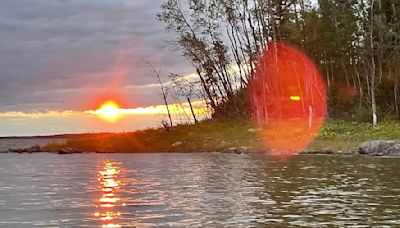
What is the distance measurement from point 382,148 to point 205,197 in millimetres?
27775

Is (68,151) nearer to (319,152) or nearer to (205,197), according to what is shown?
(319,152)

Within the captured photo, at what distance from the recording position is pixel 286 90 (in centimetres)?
7406

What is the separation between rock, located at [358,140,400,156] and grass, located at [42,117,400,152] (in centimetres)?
300

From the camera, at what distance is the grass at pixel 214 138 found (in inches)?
2120

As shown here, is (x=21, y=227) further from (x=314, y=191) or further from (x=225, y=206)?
(x=314, y=191)

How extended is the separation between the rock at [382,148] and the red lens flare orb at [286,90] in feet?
56.4

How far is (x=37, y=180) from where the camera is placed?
31.0 m

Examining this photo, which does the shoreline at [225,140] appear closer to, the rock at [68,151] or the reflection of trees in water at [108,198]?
the rock at [68,151]

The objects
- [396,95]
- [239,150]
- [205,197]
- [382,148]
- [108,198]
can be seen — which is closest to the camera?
[205,197]

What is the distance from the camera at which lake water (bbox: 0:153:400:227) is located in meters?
16.7

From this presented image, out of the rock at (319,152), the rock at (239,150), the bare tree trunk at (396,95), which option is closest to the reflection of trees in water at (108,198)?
the rock at (319,152)

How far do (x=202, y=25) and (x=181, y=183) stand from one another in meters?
45.0

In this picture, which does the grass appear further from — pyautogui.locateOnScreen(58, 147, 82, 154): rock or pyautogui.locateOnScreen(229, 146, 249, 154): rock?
pyautogui.locateOnScreen(58, 147, 82, 154): rock

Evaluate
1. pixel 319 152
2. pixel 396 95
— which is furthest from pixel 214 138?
pixel 396 95
